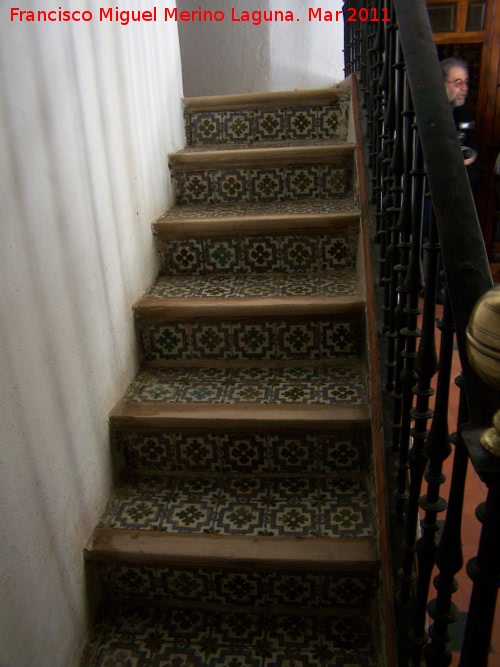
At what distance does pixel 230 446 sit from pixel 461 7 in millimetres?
4132

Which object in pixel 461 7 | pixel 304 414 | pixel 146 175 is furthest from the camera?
pixel 461 7

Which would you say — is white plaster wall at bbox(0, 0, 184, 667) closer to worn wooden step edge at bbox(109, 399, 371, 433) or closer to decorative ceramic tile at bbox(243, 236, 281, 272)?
worn wooden step edge at bbox(109, 399, 371, 433)

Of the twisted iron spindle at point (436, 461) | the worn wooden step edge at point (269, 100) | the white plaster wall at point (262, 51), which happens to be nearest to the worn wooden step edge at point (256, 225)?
the worn wooden step edge at point (269, 100)

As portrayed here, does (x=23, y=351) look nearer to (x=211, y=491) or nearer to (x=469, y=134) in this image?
(x=211, y=491)

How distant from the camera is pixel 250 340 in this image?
6.42 feet

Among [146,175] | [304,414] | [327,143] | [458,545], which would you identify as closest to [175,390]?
[304,414]

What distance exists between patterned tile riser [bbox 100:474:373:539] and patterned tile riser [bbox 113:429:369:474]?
0.03 m

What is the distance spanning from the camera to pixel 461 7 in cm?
415

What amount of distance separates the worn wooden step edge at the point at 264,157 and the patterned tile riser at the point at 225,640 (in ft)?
5.75

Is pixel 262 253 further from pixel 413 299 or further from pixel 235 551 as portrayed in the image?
pixel 235 551

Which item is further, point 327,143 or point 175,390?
point 327,143


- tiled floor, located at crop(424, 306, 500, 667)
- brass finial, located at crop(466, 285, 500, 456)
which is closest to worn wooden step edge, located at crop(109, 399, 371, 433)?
tiled floor, located at crop(424, 306, 500, 667)

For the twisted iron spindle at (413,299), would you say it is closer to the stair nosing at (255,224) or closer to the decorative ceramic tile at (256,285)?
the decorative ceramic tile at (256,285)

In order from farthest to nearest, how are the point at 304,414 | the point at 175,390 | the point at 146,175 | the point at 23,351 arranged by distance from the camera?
the point at 146,175 → the point at 175,390 → the point at 304,414 → the point at 23,351
